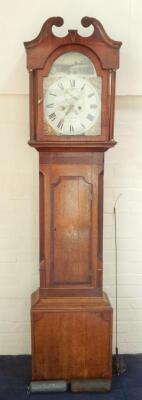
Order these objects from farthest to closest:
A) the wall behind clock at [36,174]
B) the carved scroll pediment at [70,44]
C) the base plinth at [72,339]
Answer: the wall behind clock at [36,174]
the base plinth at [72,339]
the carved scroll pediment at [70,44]

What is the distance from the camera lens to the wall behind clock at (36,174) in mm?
2227

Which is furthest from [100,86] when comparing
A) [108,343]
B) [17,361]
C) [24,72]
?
[17,361]

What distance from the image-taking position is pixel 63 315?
2059 mm

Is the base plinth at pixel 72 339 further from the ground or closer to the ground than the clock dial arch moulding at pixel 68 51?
closer to the ground

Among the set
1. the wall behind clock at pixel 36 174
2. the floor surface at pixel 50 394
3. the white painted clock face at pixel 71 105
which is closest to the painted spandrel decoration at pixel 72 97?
the white painted clock face at pixel 71 105

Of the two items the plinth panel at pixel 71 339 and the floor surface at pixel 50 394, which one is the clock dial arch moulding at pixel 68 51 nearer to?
the plinth panel at pixel 71 339

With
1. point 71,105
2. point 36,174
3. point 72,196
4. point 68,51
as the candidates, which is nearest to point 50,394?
point 72,196

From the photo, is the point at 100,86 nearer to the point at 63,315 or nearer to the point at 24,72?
the point at 24,72

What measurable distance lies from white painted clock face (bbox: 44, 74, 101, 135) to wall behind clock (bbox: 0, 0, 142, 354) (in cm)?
41

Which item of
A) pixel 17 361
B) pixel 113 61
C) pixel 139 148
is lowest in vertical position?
pixel 17 361

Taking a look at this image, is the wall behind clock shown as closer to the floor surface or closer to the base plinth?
the floor surface

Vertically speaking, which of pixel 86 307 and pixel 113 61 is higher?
pixel 113 61

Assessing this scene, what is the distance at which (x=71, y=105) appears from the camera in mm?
1954

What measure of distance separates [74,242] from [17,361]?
96 centimetres
